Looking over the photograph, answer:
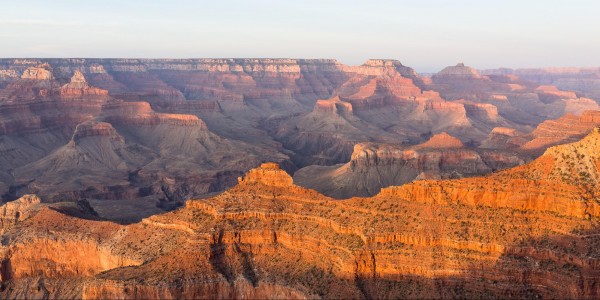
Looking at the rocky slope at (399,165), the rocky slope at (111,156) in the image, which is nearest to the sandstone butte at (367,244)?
the rocky slope at (399,165)

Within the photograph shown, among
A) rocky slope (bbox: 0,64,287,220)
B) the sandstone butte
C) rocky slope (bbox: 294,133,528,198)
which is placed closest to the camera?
the sandstone butte

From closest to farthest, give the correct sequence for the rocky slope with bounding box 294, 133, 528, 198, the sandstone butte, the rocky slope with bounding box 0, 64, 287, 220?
1. the sandstone butte
2. the rocky slope with bounding box 294, 133, 528, 198
3. the rocky slope with bounding box 0, 64, 287, 220

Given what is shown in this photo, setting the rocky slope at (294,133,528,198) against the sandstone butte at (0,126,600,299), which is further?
the rocky slope at (294,133,528,198)

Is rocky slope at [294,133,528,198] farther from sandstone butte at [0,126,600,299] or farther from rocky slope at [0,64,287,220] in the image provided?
sandstone butte at [0,126,600,299]

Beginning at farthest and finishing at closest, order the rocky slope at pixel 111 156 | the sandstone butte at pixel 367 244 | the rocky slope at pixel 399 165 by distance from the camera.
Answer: the rocky slope at pixel 111 156 < the rocky slope at pixel 399 165 < the sandstone butte at pixel 367 244

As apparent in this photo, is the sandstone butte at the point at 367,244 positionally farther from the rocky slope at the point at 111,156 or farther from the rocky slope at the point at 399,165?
the rocky slope at the point at 111,156

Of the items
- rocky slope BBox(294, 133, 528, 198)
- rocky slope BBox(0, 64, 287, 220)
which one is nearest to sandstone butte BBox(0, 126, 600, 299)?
rocky slope BBox(294, 133, 528, 198)

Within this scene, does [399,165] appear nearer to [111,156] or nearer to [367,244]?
[367,244]

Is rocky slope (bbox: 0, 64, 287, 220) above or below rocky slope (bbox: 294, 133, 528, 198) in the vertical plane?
below
